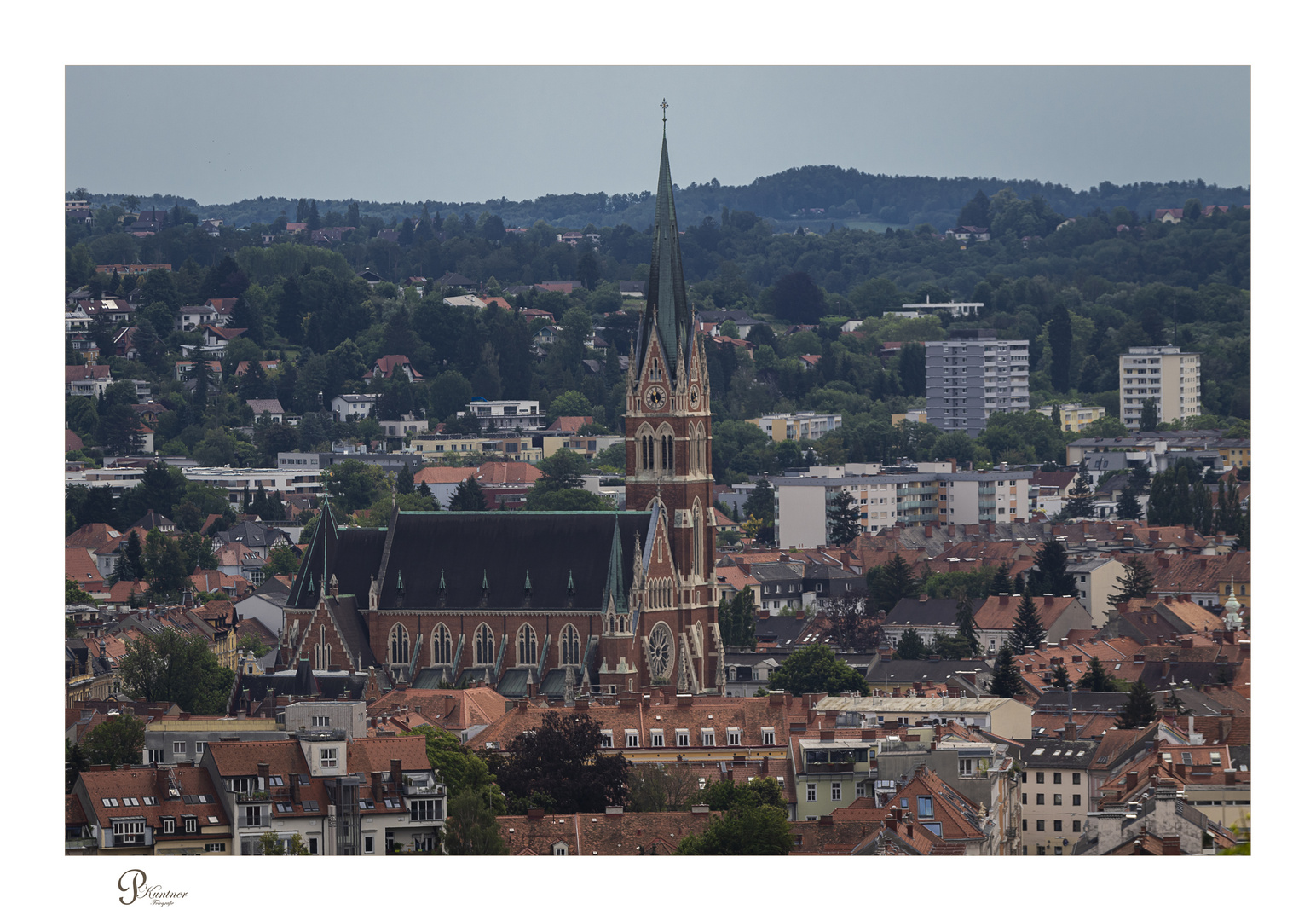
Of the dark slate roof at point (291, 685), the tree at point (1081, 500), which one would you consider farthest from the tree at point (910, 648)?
the tree at point (1081, 500)

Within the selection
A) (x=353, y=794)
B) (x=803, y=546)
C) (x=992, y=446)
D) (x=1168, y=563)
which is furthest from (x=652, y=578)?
(x=992, y=446)

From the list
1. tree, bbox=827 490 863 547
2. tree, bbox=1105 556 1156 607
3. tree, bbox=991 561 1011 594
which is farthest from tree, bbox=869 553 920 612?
tree, bbox=827 490 863 547

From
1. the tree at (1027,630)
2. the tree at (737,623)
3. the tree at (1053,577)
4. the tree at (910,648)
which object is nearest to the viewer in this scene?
the tree at (1027,630)

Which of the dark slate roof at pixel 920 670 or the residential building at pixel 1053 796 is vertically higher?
the dark slate roof at pixel 920 670

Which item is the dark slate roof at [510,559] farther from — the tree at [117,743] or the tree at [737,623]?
the tree at [737,623]

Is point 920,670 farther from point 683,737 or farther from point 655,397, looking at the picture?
point 683,737

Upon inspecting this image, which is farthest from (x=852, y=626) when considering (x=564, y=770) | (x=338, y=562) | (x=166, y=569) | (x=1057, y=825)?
(x=564, y=770)
